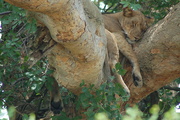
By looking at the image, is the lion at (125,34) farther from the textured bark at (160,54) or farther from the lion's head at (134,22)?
the textured bark at (160,54)

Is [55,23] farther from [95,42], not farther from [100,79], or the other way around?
[100,79]

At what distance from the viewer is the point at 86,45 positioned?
3.77m

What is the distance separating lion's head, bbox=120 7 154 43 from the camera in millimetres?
5520

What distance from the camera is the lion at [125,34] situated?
15.9 ft

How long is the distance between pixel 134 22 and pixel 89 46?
2.03 m

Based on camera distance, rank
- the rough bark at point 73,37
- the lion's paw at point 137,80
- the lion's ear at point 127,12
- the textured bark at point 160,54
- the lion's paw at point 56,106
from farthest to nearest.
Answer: the lion's ear at point 127,12 → the lion's paw at point 56,106 → the lion's paw at point 137,80 → the textured bark at point 160,54 → the rough bark at point 73,37

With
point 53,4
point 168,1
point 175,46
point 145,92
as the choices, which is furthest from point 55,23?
point 168,1

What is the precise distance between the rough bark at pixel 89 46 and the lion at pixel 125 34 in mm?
127

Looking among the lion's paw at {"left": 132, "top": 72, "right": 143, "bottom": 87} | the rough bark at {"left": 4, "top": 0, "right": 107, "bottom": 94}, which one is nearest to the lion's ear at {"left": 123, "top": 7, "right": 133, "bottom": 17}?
the lion's paw at {"left": 132, "top": 72, "right": 143, "bottom": 87}

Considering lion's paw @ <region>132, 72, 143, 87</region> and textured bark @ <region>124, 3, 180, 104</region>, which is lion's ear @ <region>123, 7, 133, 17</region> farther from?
lion's paw @ <region>132, 72, 143, 87</region>

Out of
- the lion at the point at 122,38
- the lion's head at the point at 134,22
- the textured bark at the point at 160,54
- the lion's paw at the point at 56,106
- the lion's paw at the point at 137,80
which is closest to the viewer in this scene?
the textured bark at the point at 160,54

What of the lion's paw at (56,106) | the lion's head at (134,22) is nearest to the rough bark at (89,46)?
the lion's head at (134,22)

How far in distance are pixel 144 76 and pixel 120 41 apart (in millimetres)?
610

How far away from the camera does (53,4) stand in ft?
A: 9.71
